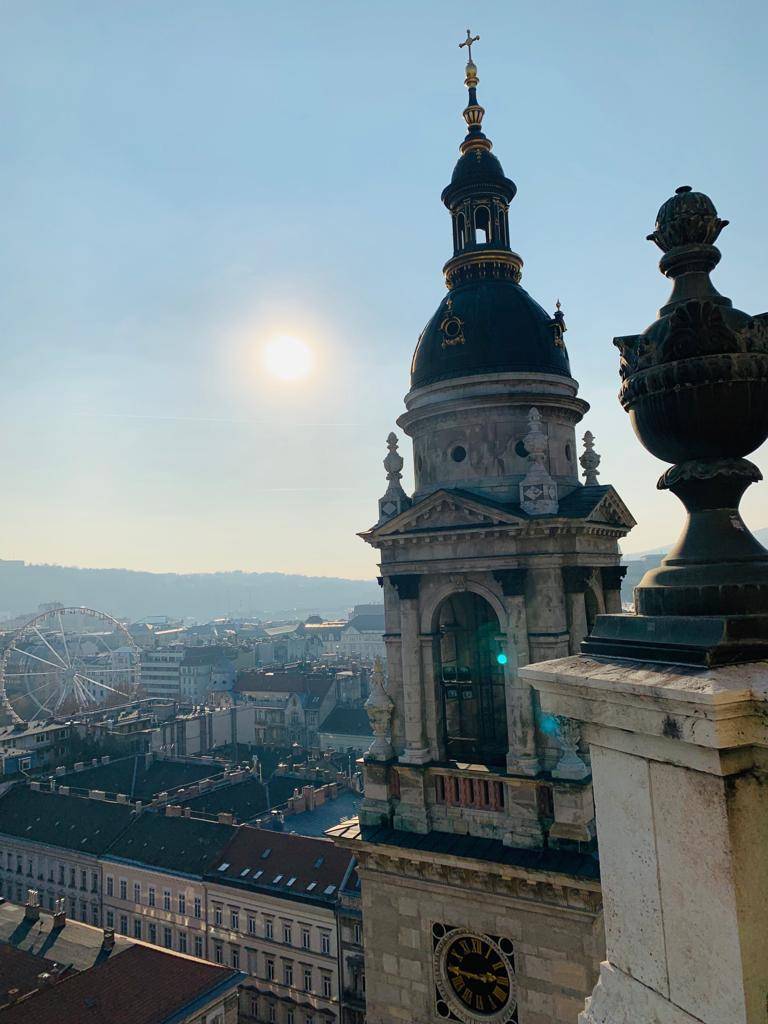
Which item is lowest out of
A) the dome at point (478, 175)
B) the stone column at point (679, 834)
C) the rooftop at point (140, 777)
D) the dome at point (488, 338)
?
the rooftop at point (140, 777)

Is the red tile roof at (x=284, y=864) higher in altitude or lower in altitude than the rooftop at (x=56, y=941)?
higher

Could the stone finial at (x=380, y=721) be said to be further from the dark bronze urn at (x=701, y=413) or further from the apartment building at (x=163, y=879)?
the apartment building at (x=163, y=879)

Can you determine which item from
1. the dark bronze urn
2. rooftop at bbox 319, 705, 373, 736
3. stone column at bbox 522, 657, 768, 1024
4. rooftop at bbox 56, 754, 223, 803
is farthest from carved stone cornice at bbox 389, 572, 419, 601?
rooftop at bbox 319, 705, 373, 736

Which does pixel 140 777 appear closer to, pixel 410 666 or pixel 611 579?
pixel 410 666

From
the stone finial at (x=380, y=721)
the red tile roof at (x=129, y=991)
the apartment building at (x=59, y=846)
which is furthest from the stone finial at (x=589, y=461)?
the apartment building at (x=59, y=846)

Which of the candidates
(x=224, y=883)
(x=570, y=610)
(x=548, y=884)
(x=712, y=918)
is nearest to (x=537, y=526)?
(x=570, y=610)

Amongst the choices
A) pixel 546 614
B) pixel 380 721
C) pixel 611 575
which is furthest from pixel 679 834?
pixel 611 575

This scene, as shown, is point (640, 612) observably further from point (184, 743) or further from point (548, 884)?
point (184, 743)
